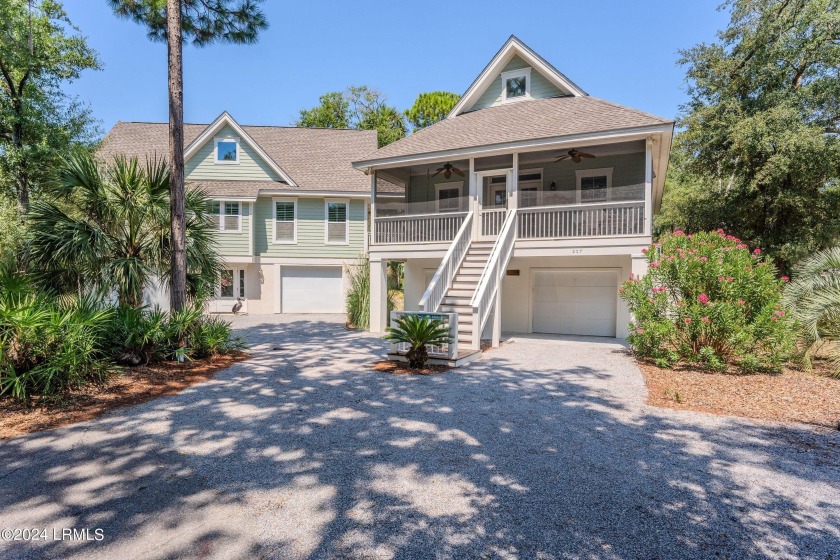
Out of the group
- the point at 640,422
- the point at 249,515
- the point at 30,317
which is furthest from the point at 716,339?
the point at 30,317

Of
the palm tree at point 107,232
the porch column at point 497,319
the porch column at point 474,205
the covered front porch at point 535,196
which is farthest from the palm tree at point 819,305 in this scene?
the palm tree at point 107,232

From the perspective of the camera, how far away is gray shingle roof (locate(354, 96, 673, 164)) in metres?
11.2

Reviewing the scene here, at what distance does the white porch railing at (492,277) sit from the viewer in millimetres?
9617

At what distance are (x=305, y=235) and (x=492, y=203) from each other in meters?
8.98

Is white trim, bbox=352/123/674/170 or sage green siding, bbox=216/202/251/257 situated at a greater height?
white trim, bbox=352/123/674/170

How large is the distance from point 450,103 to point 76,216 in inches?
1202

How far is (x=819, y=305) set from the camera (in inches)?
322

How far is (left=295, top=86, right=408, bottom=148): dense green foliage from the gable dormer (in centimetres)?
2248

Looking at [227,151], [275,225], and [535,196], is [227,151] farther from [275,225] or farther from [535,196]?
[535,196]

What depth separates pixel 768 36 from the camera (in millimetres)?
15969

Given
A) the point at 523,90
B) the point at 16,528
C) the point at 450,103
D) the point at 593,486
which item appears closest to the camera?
the point at 16,528

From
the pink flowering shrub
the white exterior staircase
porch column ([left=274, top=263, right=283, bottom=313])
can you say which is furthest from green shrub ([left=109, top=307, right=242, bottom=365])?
porch column ([left=274, top=263, right=283, bottom=313])

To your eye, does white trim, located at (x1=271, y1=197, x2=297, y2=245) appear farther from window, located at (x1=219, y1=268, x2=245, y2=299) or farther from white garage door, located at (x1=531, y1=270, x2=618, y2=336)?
white garage door, located at (x1=531, y1=270, x2=618, y2=336)

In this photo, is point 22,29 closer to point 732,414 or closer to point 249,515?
point 249,515
